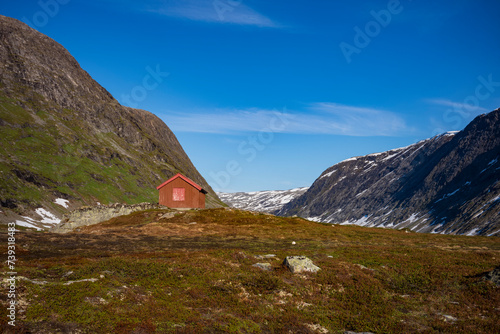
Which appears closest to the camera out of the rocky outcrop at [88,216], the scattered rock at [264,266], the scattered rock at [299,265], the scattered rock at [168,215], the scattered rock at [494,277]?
the scattered rock at [494,277]

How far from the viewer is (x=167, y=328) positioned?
15.8 metres

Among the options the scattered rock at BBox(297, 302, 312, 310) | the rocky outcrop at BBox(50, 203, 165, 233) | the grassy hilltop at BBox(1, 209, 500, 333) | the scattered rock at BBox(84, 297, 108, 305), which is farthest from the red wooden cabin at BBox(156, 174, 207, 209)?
the scattered rock at BBox(84, 297, 108, 305)

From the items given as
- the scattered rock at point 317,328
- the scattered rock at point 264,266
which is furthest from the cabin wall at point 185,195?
the scattered rock at point 317,328

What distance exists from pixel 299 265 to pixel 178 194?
72.7 meters

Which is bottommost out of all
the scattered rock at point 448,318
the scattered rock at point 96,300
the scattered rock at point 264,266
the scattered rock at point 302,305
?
the scattered rock at point 448,318

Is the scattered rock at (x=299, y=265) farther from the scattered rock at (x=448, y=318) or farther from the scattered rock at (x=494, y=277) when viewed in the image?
the scattered rock at (x=494, y=277)

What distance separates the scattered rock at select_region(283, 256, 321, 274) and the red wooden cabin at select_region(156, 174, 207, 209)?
2773 inches

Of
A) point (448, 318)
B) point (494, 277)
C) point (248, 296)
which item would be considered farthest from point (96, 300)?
point (494, 277)

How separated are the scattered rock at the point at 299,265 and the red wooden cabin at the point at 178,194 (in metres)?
70.4

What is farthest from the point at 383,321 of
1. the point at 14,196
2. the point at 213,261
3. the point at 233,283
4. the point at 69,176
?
the point at 69,176

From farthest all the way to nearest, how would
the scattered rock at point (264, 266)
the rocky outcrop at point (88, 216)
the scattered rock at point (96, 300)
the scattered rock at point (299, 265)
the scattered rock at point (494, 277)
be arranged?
the rocky outcrop at point (88, 216) → the scattered rock at point (264, 266) → the scattered rock at point (299, 265) → the scattered rock at point (494, 277) → the scattered rock at point (96, 300)

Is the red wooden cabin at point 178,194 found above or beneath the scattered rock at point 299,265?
above

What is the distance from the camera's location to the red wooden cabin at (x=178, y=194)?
309ft

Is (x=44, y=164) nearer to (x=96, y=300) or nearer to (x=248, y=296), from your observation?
(x=96, y=300)
